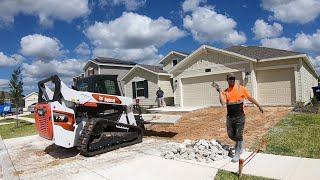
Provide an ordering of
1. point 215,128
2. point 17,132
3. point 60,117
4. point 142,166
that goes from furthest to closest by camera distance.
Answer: point 17,132 → point 215,128 → point 60,117 → point 142,166

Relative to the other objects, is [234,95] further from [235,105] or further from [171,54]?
[171,54]

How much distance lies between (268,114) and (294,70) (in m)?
4.85

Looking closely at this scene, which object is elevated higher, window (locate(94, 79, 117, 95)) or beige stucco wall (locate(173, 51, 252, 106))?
beige stucco wall (locate(173, 51, 252, 106))

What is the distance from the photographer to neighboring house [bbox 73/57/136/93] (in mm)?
35531

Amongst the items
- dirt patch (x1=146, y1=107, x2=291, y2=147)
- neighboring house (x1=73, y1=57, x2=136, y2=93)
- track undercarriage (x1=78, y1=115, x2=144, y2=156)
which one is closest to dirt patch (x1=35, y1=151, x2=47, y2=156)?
track undercarriage (x1=78, y1=115, x2=144, y2=156)

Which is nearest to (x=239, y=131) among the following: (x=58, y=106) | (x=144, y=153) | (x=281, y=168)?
(x=281, y=168)

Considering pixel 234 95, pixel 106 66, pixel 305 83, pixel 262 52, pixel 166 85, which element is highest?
pixel 106 66

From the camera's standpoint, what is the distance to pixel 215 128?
12234 mm

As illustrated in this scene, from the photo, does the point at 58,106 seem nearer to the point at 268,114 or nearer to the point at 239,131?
the point at 239,131

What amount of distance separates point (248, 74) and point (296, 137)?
10.3m

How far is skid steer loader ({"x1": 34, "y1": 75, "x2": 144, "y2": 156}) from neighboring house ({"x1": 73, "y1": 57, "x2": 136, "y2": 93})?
24.9 metres

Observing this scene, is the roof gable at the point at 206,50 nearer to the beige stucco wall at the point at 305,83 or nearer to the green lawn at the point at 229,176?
the beige stucco wall at the point at 305,83

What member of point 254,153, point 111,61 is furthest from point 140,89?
point 254,153

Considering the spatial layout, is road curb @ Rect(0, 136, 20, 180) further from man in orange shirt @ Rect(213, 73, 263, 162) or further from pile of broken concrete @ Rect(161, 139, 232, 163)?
man in orange shirt @ Rect(213, 73, 263, 162)
